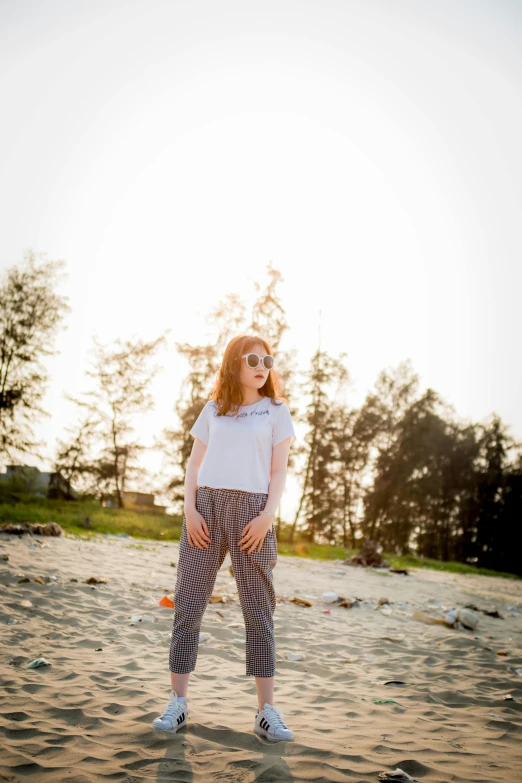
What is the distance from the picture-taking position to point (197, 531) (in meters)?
2.93

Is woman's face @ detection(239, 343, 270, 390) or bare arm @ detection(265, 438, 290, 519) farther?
woman's face @ detection(239, 343, 270, 390)

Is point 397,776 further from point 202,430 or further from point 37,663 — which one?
point 37,663

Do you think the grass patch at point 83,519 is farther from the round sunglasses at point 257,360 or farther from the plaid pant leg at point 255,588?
the round sunglasses at point 257,360

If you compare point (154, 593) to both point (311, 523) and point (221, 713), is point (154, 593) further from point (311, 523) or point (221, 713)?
point (311, 523)

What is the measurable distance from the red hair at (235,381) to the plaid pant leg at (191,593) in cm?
65

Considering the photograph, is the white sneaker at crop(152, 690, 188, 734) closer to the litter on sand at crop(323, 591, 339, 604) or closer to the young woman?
the young woman

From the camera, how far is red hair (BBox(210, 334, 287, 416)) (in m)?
3.21

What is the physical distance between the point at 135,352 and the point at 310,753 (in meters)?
27.0

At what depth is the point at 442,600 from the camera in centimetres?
967

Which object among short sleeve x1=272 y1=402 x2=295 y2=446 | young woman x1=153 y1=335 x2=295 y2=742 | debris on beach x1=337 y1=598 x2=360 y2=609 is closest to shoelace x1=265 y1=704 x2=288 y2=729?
young woman x1=153 y1=335 x2=295 y2=742

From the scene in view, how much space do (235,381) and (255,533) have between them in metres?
0.95

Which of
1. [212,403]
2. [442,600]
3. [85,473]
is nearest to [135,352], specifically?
[85,473]

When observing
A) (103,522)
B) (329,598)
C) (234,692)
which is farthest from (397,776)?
(103,522)

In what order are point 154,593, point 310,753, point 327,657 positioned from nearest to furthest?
point 310,753
point 327,657
point 154,593
